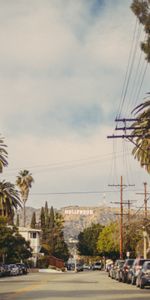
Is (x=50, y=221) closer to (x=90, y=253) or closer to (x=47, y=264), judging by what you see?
(x=90, y=253)

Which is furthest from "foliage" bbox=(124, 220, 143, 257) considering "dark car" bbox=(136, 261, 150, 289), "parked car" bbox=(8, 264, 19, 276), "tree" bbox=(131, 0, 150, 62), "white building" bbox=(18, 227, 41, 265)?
"tree" bbox=(131, 0, 150, 62)

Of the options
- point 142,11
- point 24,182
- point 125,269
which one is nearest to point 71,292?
point 142,11

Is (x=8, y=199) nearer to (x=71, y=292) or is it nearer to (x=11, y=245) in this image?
(x=11, y=245)

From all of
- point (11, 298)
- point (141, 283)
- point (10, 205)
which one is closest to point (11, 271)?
point (10, 205)

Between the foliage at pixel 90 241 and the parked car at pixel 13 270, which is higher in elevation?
the foliage at pixel 90 241

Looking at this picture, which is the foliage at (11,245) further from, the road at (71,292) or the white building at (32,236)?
the road at (71,292)

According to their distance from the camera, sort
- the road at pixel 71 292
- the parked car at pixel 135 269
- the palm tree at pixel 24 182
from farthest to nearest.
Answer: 1. the palm tree at pixel 24 182
2. the parked car at pixel 135 269
3. the road at pixel 71 292

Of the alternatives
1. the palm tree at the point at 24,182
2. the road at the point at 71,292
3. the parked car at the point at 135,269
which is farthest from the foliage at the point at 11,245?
the road at the point at 71,292

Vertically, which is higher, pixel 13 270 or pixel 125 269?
pixel 125 269

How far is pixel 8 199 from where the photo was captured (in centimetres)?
7069

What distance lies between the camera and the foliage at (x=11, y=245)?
80537mm

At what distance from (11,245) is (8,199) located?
15882 millimetres

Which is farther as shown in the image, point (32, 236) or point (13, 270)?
point (32, 236)

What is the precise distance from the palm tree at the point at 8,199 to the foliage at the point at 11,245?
3.96 meters
